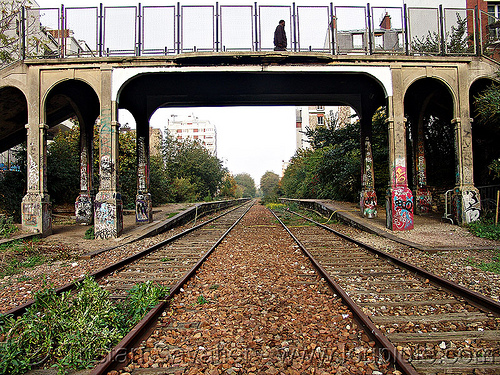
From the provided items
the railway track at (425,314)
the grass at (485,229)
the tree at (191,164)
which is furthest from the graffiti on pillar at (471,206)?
the tree at (191,164)

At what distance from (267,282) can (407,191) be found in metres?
7.98

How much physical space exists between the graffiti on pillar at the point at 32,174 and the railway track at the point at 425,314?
969cm

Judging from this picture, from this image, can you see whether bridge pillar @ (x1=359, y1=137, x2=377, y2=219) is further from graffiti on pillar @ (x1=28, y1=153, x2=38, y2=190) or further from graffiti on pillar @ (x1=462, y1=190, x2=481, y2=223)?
graffiti on pillar @ (x1=28, y1=153, x2=38, y2=190)

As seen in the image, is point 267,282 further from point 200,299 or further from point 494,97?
point 494,97

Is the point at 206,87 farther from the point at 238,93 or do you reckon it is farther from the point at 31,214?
the point at 31,214

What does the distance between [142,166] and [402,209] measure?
1086 cm

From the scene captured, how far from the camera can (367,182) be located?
1537 cm

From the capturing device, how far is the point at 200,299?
4.69 meters

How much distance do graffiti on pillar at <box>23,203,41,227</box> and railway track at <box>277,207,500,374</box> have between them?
9276 millimetres

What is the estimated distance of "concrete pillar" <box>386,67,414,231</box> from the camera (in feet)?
36.8

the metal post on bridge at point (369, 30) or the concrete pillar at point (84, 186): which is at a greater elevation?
the metal post on bridge at point (369, 30)

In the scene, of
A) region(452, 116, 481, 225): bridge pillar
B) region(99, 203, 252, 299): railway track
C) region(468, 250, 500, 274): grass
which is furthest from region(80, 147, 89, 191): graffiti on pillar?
region(452, 116, 481, 225): bridge pillar

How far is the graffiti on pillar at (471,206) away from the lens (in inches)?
444

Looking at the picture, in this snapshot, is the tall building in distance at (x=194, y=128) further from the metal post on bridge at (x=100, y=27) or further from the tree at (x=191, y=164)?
the metal post on bridge at (x=100, y=27)
